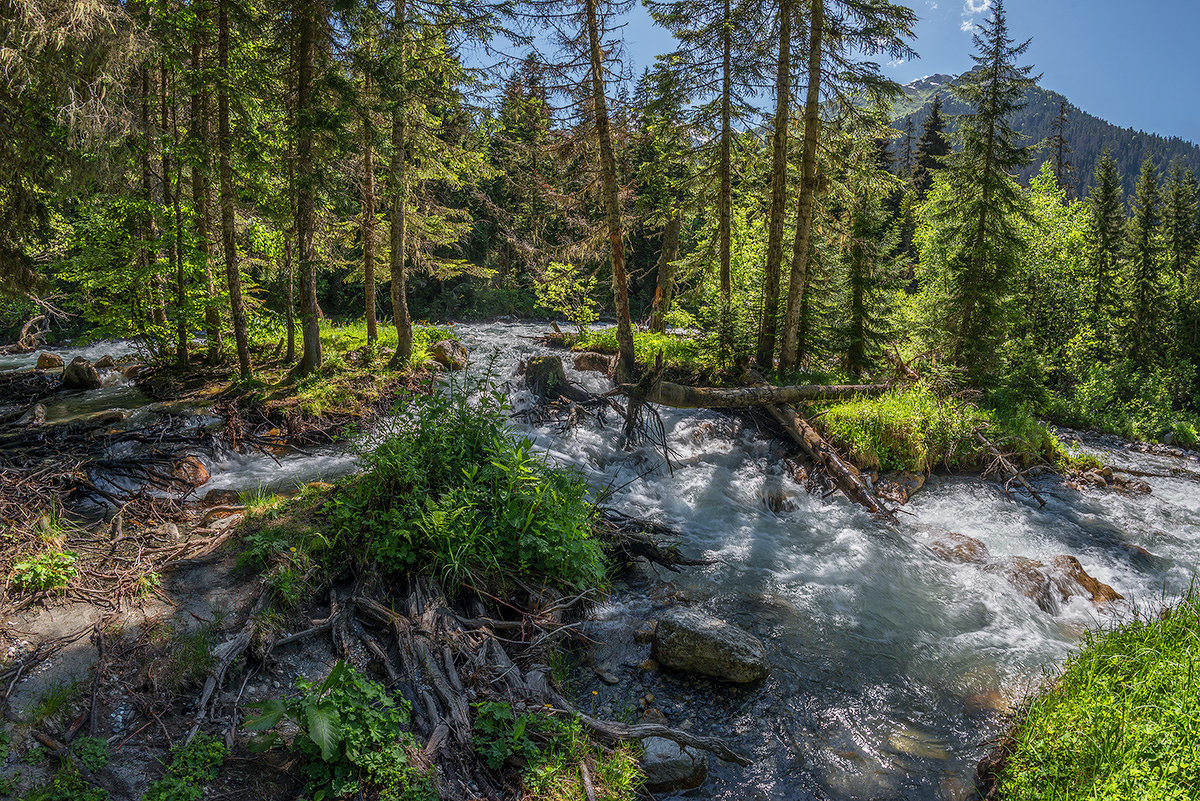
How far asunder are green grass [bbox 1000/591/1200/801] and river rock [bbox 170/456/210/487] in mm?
9709

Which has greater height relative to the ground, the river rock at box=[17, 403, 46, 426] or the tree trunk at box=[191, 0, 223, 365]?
the tree trunk at box=[191, 0, 223, 365]

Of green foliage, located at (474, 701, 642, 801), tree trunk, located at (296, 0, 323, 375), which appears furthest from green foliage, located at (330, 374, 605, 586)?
tree trunk, located at (296, 0, 323, 375)

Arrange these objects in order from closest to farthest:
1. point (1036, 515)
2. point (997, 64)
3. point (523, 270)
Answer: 1. point (1036, 515)
2. point (997, 64)
3. point (523, 270)

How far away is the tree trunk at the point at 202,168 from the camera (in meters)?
10.3

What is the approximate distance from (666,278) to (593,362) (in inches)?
228

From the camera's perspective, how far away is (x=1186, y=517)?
32.2 ft

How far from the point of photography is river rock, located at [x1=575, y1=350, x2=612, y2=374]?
16.8 meters

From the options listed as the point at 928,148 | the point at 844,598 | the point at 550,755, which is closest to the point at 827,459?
the point at 844,598

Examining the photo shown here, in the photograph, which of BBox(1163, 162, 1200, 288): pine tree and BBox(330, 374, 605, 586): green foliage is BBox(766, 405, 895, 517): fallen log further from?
BBox(1163, 162, 1200, 288): pine tree

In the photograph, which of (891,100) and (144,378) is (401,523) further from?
(891,100)

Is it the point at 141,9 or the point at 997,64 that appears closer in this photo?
the point at 141,9

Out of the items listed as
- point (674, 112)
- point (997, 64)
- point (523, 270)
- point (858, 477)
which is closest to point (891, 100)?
point (674, 112)

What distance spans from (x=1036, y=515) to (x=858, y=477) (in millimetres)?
3048

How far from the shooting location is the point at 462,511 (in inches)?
193
